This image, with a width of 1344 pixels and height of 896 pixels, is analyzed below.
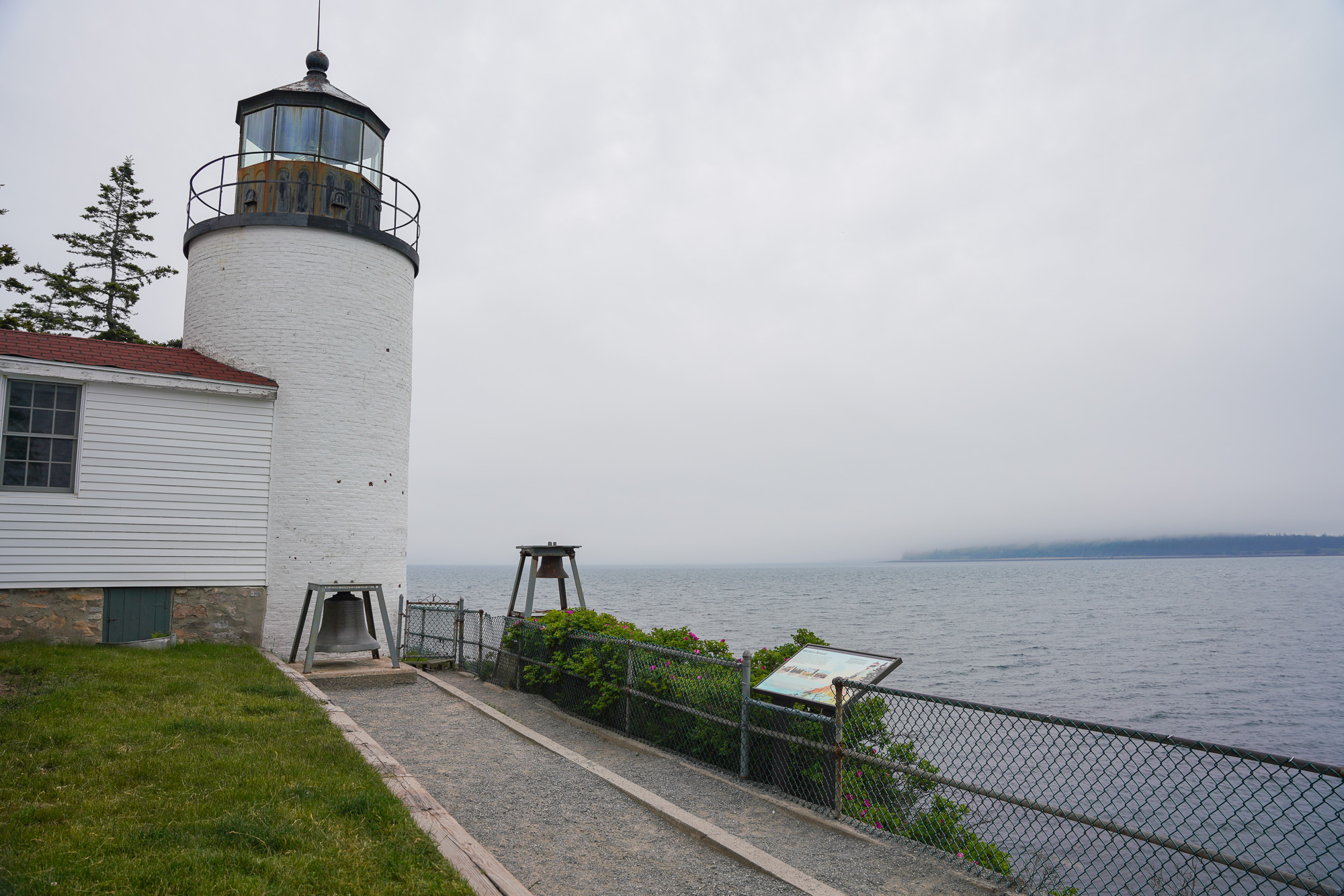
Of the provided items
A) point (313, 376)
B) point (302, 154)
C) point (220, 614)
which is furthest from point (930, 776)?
point (302, 154)

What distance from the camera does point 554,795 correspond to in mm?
7262

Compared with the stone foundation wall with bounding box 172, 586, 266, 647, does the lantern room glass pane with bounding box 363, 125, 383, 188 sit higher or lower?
higher

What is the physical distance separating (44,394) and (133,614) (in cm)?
391

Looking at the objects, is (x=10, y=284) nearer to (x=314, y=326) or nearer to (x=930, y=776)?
(x=314, y=326)

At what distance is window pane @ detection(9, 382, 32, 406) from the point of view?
12266 mm

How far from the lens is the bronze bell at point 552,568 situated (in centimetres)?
1477

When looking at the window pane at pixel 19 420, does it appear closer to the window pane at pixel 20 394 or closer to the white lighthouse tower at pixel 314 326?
the window pane at pixel 20 394

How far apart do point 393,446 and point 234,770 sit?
11.2 m

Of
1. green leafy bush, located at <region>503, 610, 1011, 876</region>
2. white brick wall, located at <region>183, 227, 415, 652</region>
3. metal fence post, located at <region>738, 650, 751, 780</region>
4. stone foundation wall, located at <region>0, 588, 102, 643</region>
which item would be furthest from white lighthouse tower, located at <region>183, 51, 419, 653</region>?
metal fence post, located at <region>738, 650, 751, 780</region>

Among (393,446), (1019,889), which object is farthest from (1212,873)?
(393,446)

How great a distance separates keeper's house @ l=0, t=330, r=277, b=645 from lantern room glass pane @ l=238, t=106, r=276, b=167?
4.62m

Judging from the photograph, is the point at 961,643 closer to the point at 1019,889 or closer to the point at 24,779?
the point at 1019,889

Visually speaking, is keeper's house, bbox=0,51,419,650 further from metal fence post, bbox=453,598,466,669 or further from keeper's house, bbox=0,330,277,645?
metal fence post, bbox=453,598,466,669

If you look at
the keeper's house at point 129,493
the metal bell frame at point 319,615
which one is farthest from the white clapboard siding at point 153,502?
the metal bell frame at point 319,615
